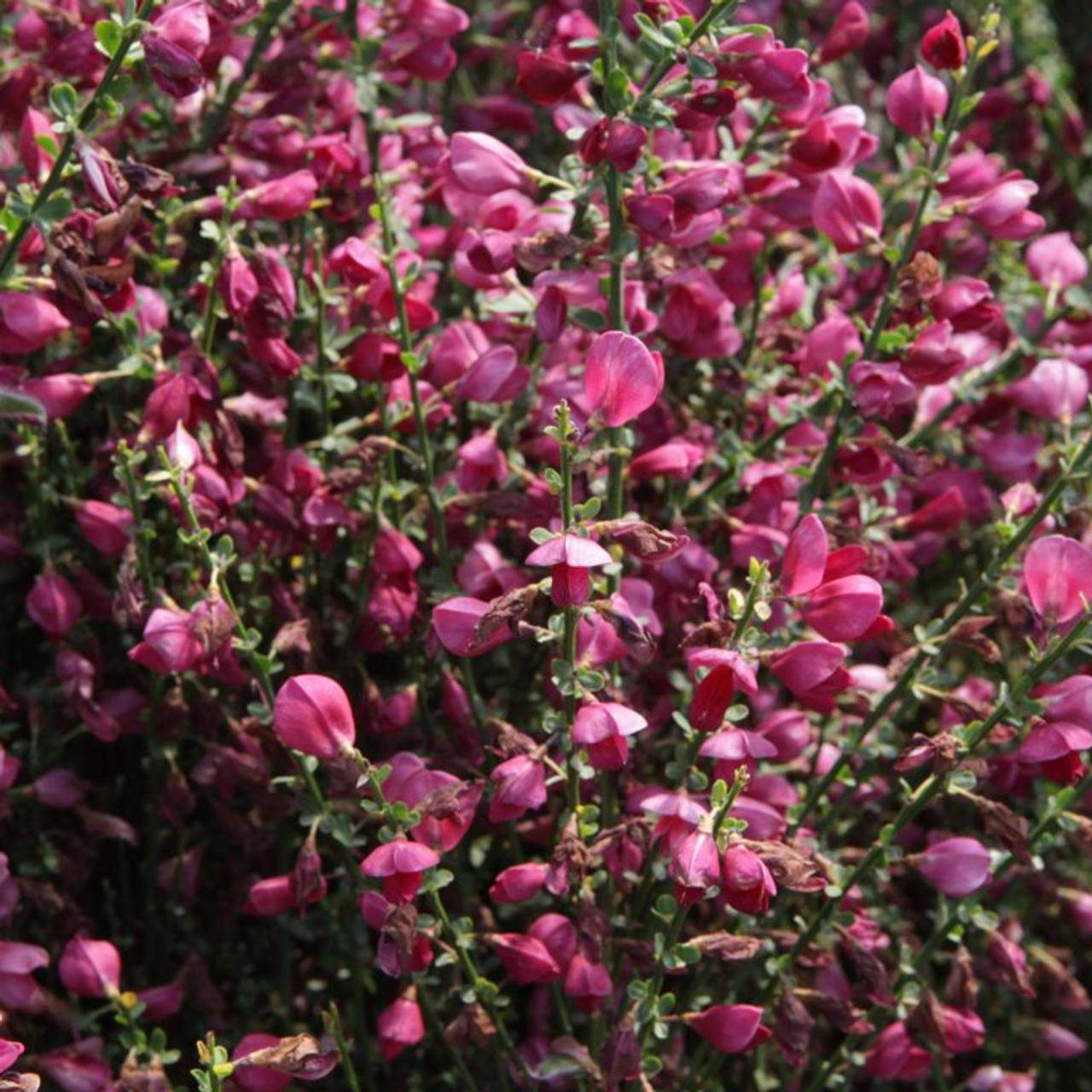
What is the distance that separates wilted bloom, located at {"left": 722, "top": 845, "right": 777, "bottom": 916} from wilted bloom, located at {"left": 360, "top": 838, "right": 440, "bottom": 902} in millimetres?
183

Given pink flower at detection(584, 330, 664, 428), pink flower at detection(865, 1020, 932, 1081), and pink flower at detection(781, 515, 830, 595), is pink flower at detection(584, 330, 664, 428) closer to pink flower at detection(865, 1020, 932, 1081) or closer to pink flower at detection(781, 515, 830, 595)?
pink flower at detection(781, 515, 830, 595)

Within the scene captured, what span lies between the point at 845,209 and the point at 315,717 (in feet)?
1.92

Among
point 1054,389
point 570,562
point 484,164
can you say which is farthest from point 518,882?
point 1054,389

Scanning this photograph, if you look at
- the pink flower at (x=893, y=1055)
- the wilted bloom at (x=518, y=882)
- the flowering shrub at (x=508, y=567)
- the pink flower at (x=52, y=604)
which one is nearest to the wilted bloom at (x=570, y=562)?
the flowering shrub at (x=508, y=567)

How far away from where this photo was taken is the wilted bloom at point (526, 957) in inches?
48.0

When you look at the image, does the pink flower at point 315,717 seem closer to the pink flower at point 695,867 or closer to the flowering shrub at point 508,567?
the flowering shrub at point 508,567

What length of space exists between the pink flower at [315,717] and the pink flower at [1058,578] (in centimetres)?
45

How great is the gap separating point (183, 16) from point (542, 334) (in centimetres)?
32

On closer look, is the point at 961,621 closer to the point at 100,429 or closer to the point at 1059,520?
the point at 1059,520

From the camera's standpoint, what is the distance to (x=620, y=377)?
111cm

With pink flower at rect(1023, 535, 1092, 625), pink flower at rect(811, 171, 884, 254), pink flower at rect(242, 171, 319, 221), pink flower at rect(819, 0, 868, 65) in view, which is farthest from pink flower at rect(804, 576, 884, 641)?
pink flower at rect(819, 0, 868, 65)

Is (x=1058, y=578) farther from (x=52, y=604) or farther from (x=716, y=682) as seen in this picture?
(x=52, y=604)

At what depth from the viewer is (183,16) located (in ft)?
3.84

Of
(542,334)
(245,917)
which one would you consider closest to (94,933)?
(245,917)
